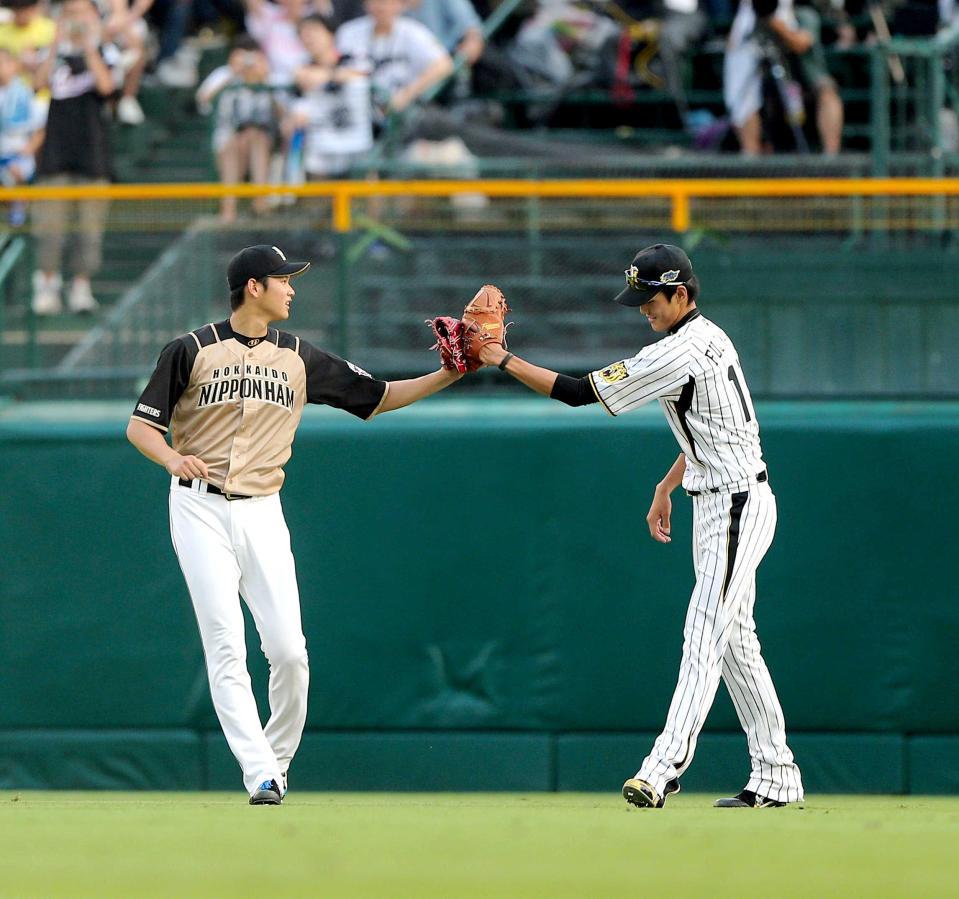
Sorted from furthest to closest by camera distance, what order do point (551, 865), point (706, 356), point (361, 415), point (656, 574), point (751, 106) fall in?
point (751, 106)
point (656, 574)
point (361, 415)
point (706, 356)
point (551, 865)

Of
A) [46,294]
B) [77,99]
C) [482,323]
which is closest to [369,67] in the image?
[77,99]

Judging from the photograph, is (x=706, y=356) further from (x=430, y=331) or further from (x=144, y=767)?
(x=144, y=767)

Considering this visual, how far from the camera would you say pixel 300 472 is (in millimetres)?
7680

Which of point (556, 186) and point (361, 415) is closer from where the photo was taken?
point (361, 415)

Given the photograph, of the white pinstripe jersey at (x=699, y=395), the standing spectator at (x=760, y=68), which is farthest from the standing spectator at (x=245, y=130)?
the white pinstripe jersey at (x=699, y=395)

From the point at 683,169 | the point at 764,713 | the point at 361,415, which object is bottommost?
the point at 764,713

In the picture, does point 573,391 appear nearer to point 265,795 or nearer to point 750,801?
point 750,801

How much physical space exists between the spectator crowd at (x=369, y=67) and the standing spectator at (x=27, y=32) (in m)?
0.01

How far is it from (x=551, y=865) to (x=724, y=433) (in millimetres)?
2031

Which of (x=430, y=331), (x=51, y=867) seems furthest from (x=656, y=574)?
(x=51, y=867)

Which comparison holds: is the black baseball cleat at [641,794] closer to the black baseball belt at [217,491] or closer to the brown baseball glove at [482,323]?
the brown baseball glove at [482,323]

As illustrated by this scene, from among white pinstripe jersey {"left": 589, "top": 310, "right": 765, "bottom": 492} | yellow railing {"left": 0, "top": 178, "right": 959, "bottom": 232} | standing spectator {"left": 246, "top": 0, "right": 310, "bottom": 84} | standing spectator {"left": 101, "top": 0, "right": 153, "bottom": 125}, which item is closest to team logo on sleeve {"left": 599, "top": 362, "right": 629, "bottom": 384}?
white pinstripe jersey {"left": 589, "top": 310, "right": 765, "bottom": 492}

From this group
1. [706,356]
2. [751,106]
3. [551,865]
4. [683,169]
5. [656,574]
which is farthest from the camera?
[751,106]

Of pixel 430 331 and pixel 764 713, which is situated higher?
pixel 430 331
